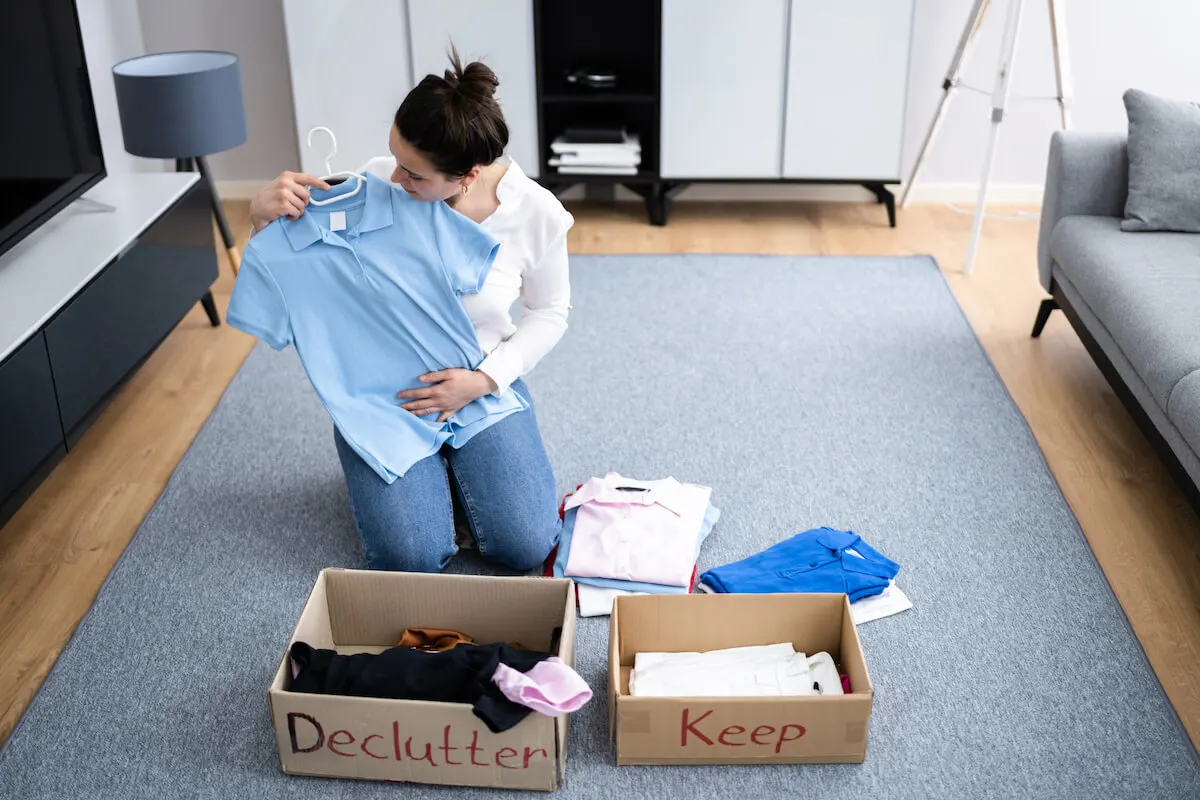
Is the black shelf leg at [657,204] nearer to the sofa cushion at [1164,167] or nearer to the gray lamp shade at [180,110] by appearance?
the gray lamp shade at [180,110]

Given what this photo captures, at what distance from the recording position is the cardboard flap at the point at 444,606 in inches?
78.2

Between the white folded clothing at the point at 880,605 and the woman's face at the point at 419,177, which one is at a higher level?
the woman's face at the point at 419,177

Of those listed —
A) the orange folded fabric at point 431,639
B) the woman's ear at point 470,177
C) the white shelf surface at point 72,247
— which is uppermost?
the woman's ear at point 470,177

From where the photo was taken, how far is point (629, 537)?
229 cm

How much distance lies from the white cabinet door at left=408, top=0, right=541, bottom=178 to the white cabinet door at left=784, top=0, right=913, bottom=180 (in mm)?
833

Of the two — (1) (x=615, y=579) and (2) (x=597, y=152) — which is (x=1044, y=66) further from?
→ (1) (x=615, y=579)

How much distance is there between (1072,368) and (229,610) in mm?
2118

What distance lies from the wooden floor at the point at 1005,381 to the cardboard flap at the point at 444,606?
21.2 inches

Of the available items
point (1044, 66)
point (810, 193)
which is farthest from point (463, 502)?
point (1044, 66)

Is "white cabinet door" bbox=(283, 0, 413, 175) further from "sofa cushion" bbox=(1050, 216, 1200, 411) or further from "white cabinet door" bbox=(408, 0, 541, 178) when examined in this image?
"sofa cushion" bbox=(1050, 216, 1200, 411)

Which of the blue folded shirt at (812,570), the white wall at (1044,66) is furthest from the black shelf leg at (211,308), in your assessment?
the white wall at (1044,66)

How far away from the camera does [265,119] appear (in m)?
4.16

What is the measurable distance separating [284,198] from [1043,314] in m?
2.08

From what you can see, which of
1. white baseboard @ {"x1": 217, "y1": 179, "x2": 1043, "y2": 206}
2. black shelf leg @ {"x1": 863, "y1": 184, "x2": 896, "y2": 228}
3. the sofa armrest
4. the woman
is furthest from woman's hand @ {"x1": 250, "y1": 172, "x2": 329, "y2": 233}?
black shelf leg @ {"x1": 863, "y1": 184, "x2": 896, "y2": 228}
